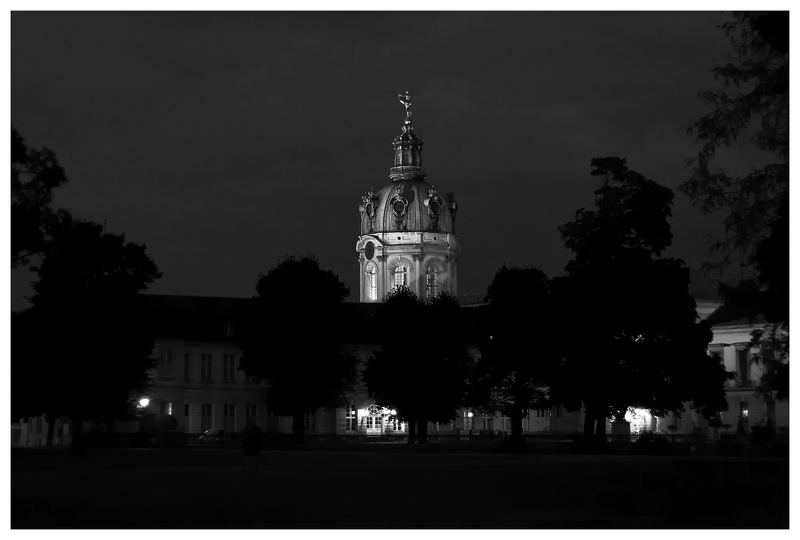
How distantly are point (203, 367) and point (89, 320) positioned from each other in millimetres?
60036

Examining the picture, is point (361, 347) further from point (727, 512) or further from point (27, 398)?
point (727, 512)

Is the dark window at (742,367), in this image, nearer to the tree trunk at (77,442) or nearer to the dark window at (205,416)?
the dark window at (205,416)

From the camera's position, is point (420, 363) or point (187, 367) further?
point (187, 367)

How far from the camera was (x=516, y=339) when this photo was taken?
291ft

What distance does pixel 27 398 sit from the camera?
75.6 meters

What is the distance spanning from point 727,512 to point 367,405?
102312 mm

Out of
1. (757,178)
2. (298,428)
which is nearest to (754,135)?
(757,178)

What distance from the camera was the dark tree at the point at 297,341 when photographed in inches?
4163

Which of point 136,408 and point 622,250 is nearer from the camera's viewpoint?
point 622,250

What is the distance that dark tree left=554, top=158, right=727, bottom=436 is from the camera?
7919 cm

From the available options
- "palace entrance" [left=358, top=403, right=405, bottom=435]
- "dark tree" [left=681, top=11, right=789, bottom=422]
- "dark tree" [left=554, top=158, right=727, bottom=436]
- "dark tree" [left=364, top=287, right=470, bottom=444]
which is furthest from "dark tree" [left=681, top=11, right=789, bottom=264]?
"palace entrance" [left=358, top=403, right=405, bottom=435]

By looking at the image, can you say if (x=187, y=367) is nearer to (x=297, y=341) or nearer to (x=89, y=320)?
(x=297, y=341)

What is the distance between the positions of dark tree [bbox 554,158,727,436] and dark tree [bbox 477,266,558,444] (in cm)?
488

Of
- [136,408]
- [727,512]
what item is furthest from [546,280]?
[727,512]
